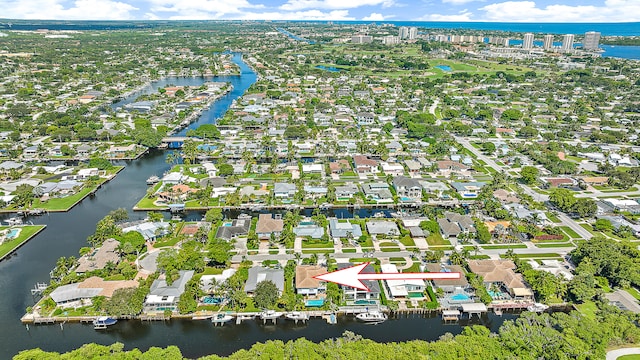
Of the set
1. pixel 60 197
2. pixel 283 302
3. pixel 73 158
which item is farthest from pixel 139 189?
pixel 283 302

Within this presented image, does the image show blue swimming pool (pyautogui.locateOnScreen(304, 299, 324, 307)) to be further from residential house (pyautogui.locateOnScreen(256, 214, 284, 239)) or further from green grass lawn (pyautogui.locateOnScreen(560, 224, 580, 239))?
green grass lawn (pyautogui.locateOnScreen(560, 224, 580, 239))

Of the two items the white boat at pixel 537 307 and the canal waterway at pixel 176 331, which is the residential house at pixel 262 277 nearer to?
the canal waterway at pixel 176 331

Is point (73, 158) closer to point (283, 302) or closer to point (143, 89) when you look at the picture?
point (283, 302)

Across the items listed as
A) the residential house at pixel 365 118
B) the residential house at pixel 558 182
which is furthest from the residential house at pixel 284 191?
the residential house at pixel 365 118

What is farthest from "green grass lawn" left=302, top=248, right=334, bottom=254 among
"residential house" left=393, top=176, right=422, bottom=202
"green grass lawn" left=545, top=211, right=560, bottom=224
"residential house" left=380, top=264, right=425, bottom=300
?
"green grass lawn" left=545, top=211, right=560, bottom=224

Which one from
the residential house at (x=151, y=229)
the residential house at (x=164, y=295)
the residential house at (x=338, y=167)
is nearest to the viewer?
the residential house at (x=164, y=295)
